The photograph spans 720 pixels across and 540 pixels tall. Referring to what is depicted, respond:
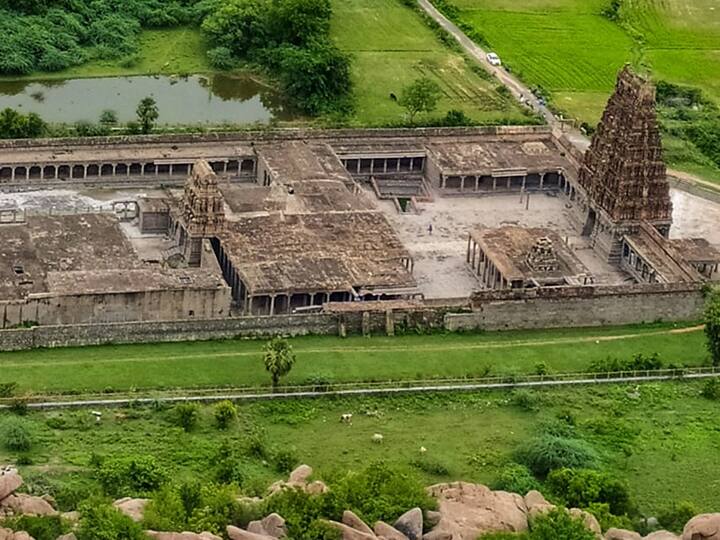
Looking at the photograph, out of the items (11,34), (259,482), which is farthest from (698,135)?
(259,482)

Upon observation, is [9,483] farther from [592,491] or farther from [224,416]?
[592,491]

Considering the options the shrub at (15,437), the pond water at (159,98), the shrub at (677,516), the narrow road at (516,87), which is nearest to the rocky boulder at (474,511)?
the shrub at (677,516)

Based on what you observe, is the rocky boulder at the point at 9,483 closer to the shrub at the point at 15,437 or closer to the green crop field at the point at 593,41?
the shrub at the point at 15,437

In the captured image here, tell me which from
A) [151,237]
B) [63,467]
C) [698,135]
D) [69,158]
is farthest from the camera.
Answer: [698,135]

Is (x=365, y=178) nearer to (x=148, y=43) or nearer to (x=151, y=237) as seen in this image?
(x=151, y=237)

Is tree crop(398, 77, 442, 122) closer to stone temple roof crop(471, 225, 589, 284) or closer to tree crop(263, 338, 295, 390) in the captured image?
stone temple roof crop(471, 225, 589, 284)

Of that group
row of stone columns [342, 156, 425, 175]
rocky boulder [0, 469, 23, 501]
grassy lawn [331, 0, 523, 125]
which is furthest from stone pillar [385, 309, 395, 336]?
grassy lawn [331, 0, 523, 125]

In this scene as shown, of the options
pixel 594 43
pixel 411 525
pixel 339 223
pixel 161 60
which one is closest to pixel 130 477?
pixel 411 525
